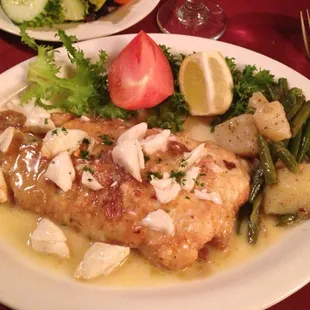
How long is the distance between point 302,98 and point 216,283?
4.28 feet

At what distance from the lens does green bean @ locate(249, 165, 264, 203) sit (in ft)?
8.77

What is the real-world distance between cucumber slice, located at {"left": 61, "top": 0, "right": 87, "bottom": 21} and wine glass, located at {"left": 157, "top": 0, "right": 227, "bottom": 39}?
2.20 feet

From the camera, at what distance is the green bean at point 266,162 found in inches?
104

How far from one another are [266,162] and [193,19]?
6.05 ft

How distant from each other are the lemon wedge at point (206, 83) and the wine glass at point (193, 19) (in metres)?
0.91

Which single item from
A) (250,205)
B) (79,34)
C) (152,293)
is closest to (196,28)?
(79,34)

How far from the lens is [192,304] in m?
2.28

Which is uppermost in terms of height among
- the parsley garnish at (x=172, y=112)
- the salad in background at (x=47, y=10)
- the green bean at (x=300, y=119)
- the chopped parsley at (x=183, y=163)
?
the salad in background at (x=47, y=10)

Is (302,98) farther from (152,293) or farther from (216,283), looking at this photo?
(152,293)

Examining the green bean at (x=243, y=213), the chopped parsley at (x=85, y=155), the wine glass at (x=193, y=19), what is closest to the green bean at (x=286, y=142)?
the green bean at (x=243, y=213)

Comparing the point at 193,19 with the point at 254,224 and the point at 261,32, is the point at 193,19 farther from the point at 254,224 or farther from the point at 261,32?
the point at 254,224

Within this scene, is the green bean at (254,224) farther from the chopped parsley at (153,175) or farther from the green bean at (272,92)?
the green bean at (272,92)

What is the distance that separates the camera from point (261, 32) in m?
3.99

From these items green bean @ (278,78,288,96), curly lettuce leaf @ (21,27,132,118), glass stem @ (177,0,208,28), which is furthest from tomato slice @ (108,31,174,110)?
glass stem @ (177,0,208,28)
